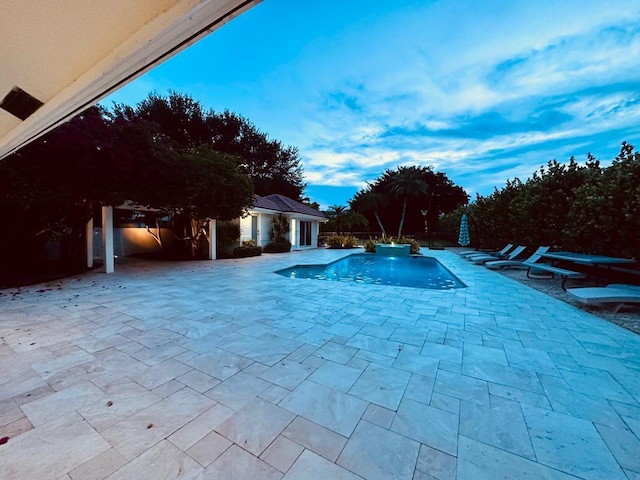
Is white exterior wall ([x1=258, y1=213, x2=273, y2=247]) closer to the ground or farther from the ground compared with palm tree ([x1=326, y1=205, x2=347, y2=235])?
closer to the ground

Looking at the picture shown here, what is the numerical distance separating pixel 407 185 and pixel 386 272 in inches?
860

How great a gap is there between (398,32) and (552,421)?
8770 millimetres

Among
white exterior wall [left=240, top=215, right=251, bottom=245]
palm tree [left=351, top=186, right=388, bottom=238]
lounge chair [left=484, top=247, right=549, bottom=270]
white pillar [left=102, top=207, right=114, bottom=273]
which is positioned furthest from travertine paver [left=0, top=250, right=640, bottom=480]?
palm tree [left=351, top=186, right=388, bottom=238]

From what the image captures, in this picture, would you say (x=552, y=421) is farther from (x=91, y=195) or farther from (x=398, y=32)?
(x=91, y=195)

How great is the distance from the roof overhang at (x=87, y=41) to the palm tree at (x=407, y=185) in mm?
30086

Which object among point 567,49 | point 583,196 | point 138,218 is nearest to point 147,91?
point 138,218

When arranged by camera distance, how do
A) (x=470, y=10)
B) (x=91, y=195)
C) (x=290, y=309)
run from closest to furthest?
(x=290, y=309)
(x=470, y=10)
(x=91, y=195)

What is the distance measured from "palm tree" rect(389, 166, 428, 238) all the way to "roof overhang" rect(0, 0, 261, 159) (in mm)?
30086

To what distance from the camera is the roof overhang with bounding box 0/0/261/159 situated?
2.68 feet

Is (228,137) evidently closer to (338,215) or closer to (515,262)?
(338,215)

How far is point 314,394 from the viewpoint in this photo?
7.94ft

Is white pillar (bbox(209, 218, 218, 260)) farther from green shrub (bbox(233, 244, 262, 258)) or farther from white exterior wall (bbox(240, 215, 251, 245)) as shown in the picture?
white exterior wall (bbox(240, 215, 251, 245))

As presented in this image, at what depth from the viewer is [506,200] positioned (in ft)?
43.1

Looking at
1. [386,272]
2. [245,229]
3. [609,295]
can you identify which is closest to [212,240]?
[245,229]
